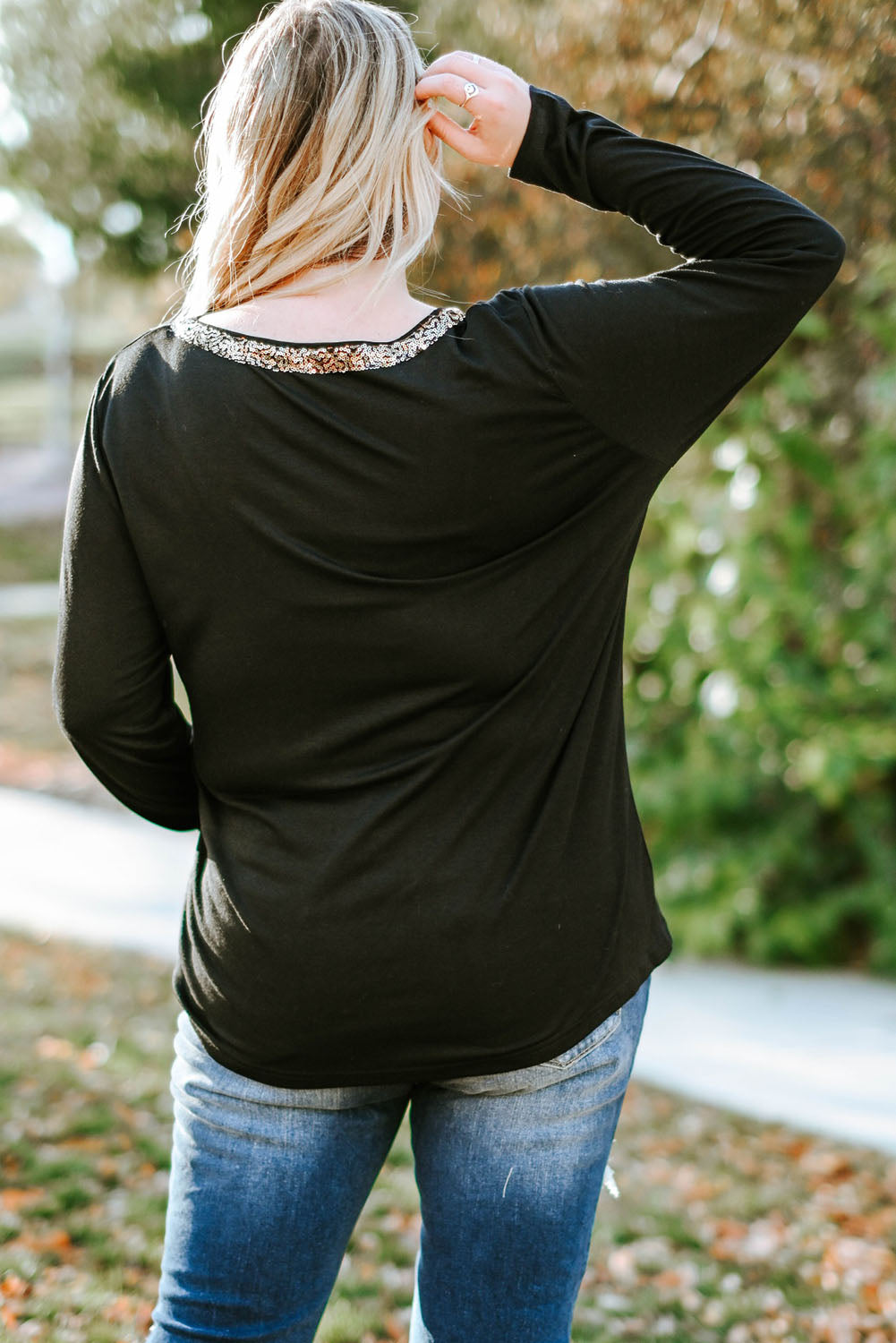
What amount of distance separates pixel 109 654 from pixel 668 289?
0.69 m

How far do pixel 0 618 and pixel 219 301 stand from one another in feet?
46.1

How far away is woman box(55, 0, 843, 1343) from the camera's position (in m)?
1.25

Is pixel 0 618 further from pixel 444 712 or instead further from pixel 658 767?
pixel 444 712

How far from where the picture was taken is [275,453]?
1.24 m

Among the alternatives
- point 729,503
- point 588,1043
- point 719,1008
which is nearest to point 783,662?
point 729,503

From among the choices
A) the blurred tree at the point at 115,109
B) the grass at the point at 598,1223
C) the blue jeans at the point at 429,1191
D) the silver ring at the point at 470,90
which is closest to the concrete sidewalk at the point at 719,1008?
the grass at the point at 598,1223

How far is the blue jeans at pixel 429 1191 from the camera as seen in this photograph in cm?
Answer: 135

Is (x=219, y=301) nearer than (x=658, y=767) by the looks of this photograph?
Yes

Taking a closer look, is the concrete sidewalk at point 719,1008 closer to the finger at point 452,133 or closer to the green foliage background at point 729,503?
the green foliage background at point 729,503

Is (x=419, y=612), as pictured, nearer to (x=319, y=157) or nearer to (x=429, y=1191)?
(x=319, y=157)

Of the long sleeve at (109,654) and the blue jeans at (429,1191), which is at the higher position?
the long sleeve at (109,654)

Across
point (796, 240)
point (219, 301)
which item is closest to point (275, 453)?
point (219, 301)

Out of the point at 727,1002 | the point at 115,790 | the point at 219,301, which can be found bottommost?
the point at 727,1002

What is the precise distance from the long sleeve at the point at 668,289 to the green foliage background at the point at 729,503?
10.8ft
